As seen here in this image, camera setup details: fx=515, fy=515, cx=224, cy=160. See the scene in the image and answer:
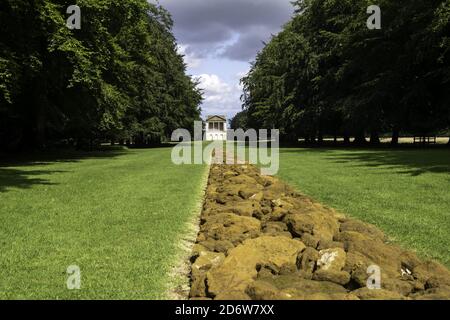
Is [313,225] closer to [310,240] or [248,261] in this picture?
[310,240]

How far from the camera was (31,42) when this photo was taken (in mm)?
21453

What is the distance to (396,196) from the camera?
1159 centimetres

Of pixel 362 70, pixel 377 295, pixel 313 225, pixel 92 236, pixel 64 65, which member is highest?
pixel 362 70

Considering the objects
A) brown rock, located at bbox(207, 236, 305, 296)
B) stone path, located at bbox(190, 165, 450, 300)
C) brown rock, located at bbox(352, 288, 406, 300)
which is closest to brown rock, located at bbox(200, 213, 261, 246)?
stone path, located at bbox(190, 165, 450, 300)

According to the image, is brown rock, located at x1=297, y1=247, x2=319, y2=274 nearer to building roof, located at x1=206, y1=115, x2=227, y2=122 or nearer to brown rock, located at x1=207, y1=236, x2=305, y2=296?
brown rock, located at x1=207, y1=236, x2=305, y2=296

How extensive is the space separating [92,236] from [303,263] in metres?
3.66

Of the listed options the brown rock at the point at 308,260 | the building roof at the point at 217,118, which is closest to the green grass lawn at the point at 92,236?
the brown rock at the point at 308,260

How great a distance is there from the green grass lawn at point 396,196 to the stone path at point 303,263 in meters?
0.80

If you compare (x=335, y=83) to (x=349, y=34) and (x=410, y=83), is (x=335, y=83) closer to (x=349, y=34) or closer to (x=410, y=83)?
(x=349, y=34)

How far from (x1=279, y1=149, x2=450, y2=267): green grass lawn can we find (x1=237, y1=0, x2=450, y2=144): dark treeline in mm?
11325

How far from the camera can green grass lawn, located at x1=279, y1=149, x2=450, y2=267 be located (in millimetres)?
7656

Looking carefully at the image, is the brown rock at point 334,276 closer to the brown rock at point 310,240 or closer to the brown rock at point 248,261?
the brown rock at point 248,261

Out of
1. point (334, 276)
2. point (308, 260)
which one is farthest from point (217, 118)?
point (334, 276)

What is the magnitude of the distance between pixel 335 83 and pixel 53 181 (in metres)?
29.9
